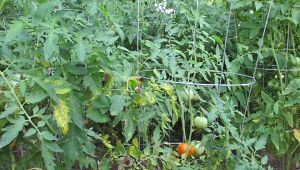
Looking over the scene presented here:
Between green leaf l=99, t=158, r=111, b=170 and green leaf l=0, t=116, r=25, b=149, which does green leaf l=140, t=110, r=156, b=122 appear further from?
green leaf l=0, t=116, r=25, b=149

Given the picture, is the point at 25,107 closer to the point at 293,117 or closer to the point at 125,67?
the point at 125,67

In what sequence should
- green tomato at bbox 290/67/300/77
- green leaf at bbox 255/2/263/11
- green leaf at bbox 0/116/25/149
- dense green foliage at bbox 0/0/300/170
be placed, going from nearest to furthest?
green leaf at bbox 0/116/25/149 < dense green foliage at bbox 0/0/300/170 < green leaf at bbox 255/2/263/11 < green tomato at bbox 290/67/300/77

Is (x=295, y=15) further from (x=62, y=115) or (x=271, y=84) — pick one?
(x=62, y=115)

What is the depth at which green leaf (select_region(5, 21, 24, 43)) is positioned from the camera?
1195 mm

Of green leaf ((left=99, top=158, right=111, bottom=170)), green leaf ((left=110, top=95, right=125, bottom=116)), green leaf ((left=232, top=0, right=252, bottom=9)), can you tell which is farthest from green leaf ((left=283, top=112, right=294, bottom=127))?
green leaf ((left=110, top=95, right=125, bottom=116))

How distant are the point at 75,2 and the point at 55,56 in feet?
1.44

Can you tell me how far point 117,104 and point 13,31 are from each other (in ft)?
1.17

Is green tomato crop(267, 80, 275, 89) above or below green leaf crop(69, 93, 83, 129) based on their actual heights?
A: below

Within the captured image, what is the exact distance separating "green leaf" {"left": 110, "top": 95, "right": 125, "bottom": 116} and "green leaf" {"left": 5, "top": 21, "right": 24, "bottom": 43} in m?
0.33

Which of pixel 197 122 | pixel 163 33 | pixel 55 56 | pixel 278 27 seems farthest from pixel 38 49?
pixel 278 27

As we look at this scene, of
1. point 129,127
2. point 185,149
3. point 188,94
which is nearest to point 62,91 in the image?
point 129,127

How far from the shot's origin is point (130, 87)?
1.46 metres

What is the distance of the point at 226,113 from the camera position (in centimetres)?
170

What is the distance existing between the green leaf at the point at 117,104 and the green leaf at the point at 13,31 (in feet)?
1.09
